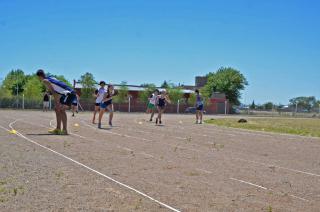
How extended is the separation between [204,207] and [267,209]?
0.81 metres

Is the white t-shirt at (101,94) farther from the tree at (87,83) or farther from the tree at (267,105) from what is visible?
the tree at (267,105)

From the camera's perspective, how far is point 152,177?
8.28 metres

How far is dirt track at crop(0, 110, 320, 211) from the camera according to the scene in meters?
6.43

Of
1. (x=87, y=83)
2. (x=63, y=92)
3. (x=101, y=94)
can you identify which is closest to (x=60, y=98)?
(x=63, y=92)

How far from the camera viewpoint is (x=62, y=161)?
9.52 metres

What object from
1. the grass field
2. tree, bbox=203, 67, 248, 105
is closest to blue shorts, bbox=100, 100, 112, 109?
the grass field

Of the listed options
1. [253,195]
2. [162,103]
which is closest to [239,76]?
[162,103]

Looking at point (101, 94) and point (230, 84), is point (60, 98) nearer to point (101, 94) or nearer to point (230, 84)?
point (101, 94)

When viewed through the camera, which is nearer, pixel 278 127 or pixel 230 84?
pixel 278 127

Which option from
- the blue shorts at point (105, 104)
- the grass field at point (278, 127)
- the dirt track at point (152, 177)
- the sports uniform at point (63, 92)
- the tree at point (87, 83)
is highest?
the tree at point (87, 83)

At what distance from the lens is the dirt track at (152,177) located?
21.1 feet

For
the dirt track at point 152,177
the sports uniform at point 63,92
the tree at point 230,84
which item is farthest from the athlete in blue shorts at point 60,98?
the tree at point 230,84

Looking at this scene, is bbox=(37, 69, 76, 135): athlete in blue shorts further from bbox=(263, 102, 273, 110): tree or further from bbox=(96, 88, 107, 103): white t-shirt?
bbox=(263, 102, 273, 110): tree

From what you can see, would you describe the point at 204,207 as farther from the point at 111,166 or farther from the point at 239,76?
the point at 239,76
